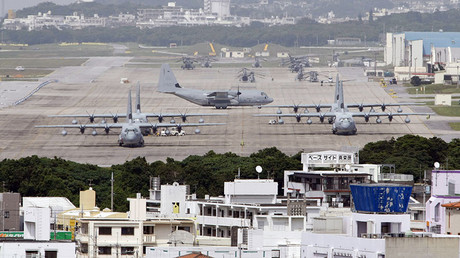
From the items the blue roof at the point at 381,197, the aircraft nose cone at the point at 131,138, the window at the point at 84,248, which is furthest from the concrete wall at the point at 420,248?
the aircraft nose cone at the point at 131,138

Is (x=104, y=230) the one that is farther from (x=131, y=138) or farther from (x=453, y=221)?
(x=131, y=138)

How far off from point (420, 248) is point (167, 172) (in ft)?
248

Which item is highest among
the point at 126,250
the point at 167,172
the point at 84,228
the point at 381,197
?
the point at 381,197

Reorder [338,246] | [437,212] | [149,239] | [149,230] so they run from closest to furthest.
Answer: [338,246], [437,212], [149,239], [149,230]

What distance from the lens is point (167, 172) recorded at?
385 ft

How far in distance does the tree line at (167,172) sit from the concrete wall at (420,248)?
51286mm

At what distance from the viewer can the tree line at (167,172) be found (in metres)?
106

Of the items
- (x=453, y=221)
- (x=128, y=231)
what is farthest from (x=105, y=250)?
(x=453, y=221)

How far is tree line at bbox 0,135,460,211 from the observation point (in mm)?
106062

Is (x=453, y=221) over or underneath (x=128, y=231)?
over

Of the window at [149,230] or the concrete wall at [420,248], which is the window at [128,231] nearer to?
the window at [149,230]

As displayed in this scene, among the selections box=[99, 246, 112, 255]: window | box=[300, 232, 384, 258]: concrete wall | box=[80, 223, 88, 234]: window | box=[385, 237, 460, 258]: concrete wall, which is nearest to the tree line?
box=[80, 223, 88, 234]: window

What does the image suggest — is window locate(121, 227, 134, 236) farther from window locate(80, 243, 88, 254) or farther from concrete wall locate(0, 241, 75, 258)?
concrete wall locate(0, 241, 75, 258)

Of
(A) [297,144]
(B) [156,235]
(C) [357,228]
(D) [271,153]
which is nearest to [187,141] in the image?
(A) [297,144]
